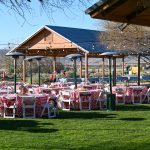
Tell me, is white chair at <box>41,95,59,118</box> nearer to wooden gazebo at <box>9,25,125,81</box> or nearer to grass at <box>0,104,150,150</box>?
grass at <box>0,104,150,150</box>

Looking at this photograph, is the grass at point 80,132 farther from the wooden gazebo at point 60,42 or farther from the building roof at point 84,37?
the wooden gazebo at point 60,42

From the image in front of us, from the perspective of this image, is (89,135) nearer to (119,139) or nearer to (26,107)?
(119,139)

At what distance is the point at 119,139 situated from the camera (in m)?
9.16

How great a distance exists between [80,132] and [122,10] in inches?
149

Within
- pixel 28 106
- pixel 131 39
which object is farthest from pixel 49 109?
pixel 131 39

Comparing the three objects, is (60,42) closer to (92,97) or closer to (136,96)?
(136,96)

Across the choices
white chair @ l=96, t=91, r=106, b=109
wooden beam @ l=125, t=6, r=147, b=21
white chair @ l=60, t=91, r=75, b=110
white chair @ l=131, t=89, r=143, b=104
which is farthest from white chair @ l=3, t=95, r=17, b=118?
wooden beam @ l=125, t=6, r=147, b=21

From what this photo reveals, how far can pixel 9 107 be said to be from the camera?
13.7 metres

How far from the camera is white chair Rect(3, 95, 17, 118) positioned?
44.8ft

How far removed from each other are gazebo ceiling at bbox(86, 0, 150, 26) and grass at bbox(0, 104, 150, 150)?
7.34ft

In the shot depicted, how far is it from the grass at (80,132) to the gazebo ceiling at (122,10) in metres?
2.24

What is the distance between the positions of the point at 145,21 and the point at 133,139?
7.82ft

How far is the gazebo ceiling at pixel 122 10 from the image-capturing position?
6820 millimetres

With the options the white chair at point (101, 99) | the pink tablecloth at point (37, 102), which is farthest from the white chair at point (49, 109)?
the white chair at point (101, 99)
